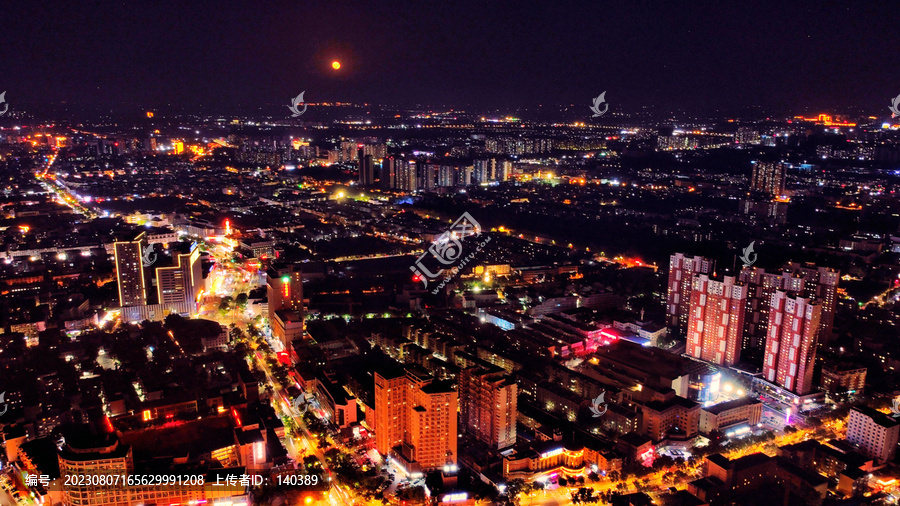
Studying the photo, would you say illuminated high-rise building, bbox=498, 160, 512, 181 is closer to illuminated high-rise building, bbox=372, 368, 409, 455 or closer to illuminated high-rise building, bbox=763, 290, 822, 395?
illuminated high-rise building, bbox=763, 290, 822, 395

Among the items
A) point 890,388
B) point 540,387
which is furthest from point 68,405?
point 890,388

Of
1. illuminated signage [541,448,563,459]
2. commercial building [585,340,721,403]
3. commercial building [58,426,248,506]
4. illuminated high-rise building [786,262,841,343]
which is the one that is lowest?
illuminated signage [541,448,563,459]

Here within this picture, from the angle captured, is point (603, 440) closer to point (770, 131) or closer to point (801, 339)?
point (801, 339)

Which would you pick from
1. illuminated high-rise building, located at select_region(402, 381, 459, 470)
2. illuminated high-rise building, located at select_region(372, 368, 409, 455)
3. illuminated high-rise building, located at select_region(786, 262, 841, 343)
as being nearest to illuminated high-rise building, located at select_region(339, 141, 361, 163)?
illuminated high-rise building, located at select_region(786, 262, 841, 343)

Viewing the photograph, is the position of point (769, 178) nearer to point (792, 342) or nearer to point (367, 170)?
point (367, 170)

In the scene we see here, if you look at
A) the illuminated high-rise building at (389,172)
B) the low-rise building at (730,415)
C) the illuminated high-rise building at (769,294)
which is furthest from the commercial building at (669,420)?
the illuminated high-rise building at (389,172)

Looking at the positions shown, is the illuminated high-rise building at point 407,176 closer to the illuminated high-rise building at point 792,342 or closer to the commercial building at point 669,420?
the illuminated high-rise building at point 792,342
